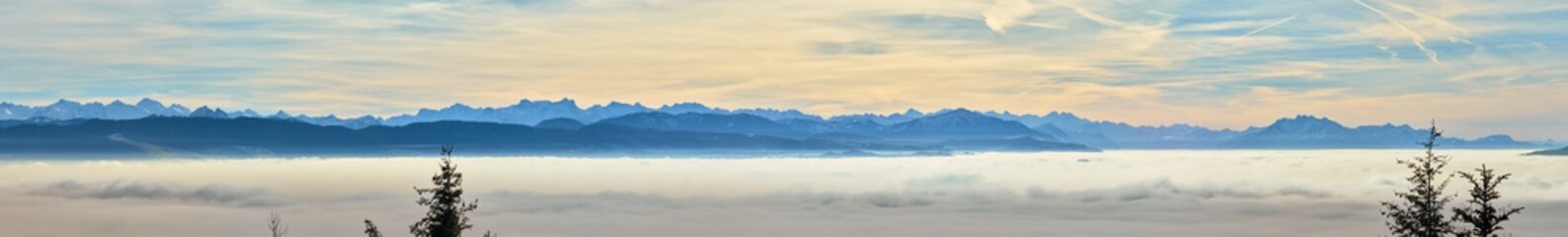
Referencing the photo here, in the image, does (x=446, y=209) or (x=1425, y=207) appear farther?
(x=446, y=209)

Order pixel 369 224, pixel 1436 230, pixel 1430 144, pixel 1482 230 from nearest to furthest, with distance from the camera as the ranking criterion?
pixel 1482 230 < pixel 1436 230 < pixel 1430 144 < pixel 369 224

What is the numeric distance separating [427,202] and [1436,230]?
38411mm

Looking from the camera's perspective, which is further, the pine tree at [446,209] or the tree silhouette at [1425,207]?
the pine tree at [446,209]

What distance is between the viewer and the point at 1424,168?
194 ft

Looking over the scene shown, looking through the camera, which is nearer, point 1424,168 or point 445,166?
point 1424,168

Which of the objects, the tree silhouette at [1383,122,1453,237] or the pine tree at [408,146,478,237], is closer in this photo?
the tree silhouette at [1383,122,1453,237]

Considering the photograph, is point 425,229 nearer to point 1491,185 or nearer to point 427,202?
point 427,202

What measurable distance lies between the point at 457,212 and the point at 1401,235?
3632 centimetres

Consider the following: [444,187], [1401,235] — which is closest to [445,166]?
[444,187]

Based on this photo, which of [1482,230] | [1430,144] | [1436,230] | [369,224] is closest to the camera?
[1482,230]

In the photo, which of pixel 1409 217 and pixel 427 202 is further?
pixel 427 202

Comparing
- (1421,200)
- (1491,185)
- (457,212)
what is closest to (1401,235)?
(1421,200)

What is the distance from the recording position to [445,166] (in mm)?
71000

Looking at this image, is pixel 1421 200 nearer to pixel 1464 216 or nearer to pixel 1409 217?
A: pixel 1409 217
